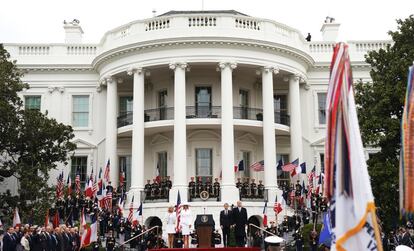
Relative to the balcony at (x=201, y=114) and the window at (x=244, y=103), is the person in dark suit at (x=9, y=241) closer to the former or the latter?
the balcony at (x=201, y=114)

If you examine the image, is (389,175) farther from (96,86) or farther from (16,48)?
(16,48)

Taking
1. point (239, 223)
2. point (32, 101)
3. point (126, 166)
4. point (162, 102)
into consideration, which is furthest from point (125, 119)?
point (239, 223)

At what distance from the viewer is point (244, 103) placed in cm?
3344

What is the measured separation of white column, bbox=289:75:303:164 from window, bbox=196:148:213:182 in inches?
177

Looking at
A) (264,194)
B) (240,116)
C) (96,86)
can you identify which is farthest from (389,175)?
(96,86)

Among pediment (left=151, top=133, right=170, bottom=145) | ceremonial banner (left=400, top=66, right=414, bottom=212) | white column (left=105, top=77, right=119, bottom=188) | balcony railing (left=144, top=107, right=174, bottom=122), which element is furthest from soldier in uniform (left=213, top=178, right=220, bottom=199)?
ceremonial banner (left=400, top=66, right=414, bottom=212)

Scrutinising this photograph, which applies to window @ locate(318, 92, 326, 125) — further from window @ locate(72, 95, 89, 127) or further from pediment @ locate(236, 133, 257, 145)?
window @ locate(72, 95, 89, 127)

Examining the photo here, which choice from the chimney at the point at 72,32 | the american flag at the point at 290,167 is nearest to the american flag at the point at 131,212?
the american flag at the point at 290,167

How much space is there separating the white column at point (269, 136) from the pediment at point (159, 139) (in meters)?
5.81

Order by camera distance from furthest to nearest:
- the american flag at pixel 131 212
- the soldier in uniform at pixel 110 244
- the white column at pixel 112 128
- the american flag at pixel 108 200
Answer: the white column at pixel 112 128 < the american flag at pixel 108 200 < the american flag at pixel 131 212 < the soldier in uniform at pixel 110 244

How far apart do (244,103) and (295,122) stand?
3.35 meters

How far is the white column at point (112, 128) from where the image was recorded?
31234mm

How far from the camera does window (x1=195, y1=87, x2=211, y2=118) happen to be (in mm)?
31984

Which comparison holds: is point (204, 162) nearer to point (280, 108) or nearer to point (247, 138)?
point (247, 138)
